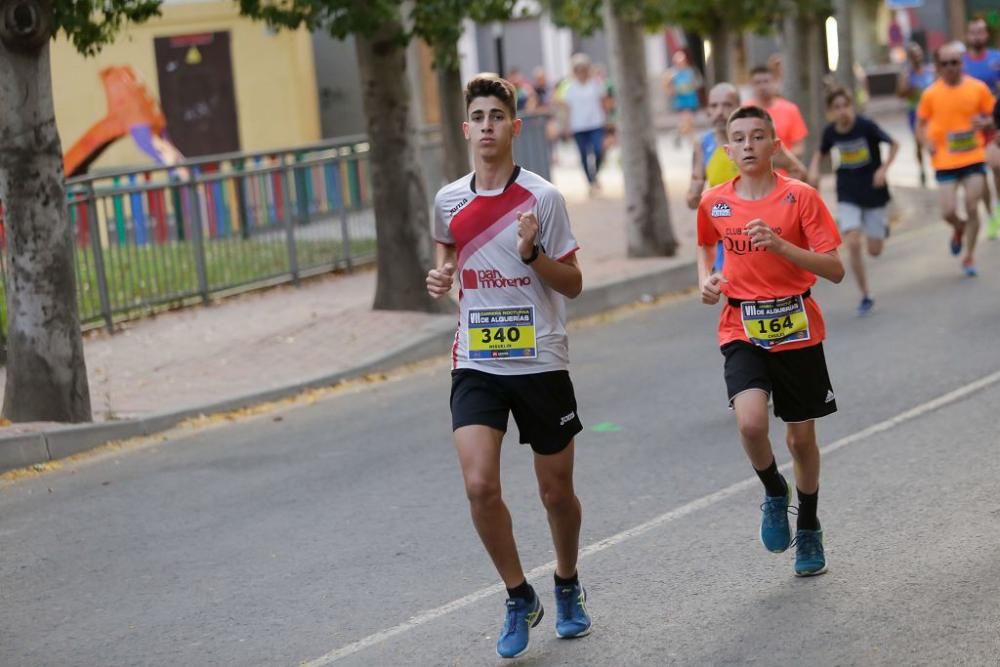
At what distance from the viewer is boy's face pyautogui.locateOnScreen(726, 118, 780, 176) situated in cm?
625

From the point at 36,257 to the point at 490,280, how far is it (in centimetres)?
542

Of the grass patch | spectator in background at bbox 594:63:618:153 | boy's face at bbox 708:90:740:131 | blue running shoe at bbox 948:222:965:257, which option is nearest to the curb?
blue running shoe at bbox 948:222:965:257

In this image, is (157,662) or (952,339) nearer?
(157,662)

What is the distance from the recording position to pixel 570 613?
5.82 meters

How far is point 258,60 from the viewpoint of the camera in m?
24.1

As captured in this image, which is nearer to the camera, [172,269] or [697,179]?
[697,179]

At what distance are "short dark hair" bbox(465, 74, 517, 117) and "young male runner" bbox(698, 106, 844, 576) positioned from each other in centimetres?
111

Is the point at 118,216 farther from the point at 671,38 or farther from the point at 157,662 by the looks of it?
the point at 671,38

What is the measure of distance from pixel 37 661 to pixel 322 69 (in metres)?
20.4

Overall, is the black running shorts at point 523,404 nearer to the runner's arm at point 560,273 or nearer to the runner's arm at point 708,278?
the runner's arm at point 560,273

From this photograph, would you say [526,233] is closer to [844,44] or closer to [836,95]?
[836,95]

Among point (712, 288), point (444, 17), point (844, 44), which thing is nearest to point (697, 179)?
point (712, 288)

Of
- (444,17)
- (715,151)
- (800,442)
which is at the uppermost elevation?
(444,17)

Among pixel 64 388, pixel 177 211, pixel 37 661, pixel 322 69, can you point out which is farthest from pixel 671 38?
pixel 37 661
